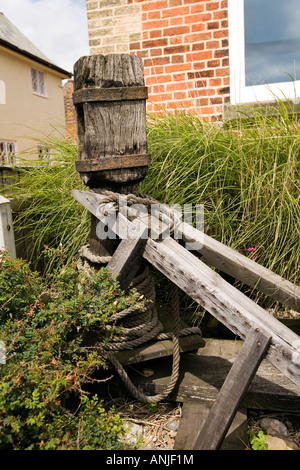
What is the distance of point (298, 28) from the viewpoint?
427 centimetres

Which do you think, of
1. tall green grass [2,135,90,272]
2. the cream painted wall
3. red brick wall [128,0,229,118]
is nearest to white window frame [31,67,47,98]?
the cream painted wall

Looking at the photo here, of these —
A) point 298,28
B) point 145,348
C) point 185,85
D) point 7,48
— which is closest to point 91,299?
point 145,348

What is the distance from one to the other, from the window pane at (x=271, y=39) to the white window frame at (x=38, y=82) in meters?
11.9

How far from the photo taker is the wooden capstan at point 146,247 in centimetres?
137

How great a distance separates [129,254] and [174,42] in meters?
3.39

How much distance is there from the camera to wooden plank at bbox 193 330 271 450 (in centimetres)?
136

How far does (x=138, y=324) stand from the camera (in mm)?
2006

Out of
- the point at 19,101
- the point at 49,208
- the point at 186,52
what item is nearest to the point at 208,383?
the point at 49,208

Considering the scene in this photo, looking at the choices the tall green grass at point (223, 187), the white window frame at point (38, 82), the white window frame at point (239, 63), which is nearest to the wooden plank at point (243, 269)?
the tall green grass at point (223, 187)

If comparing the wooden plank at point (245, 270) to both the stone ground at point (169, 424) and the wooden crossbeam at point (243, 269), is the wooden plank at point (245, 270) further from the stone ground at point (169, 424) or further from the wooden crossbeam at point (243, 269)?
the stone ground at point (169, 424)

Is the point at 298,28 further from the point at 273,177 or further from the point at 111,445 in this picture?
the point at 111,445

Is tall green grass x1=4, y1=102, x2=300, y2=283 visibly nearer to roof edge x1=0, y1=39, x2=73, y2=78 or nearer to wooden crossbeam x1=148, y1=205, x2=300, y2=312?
wooden crossbeam x1=148, y1=205, x2=300, y2=312

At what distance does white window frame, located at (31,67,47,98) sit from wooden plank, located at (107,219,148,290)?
14357 millimetres

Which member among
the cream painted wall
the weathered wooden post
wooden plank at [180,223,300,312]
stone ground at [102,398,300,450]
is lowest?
stone ground at [102,398,300,450]
